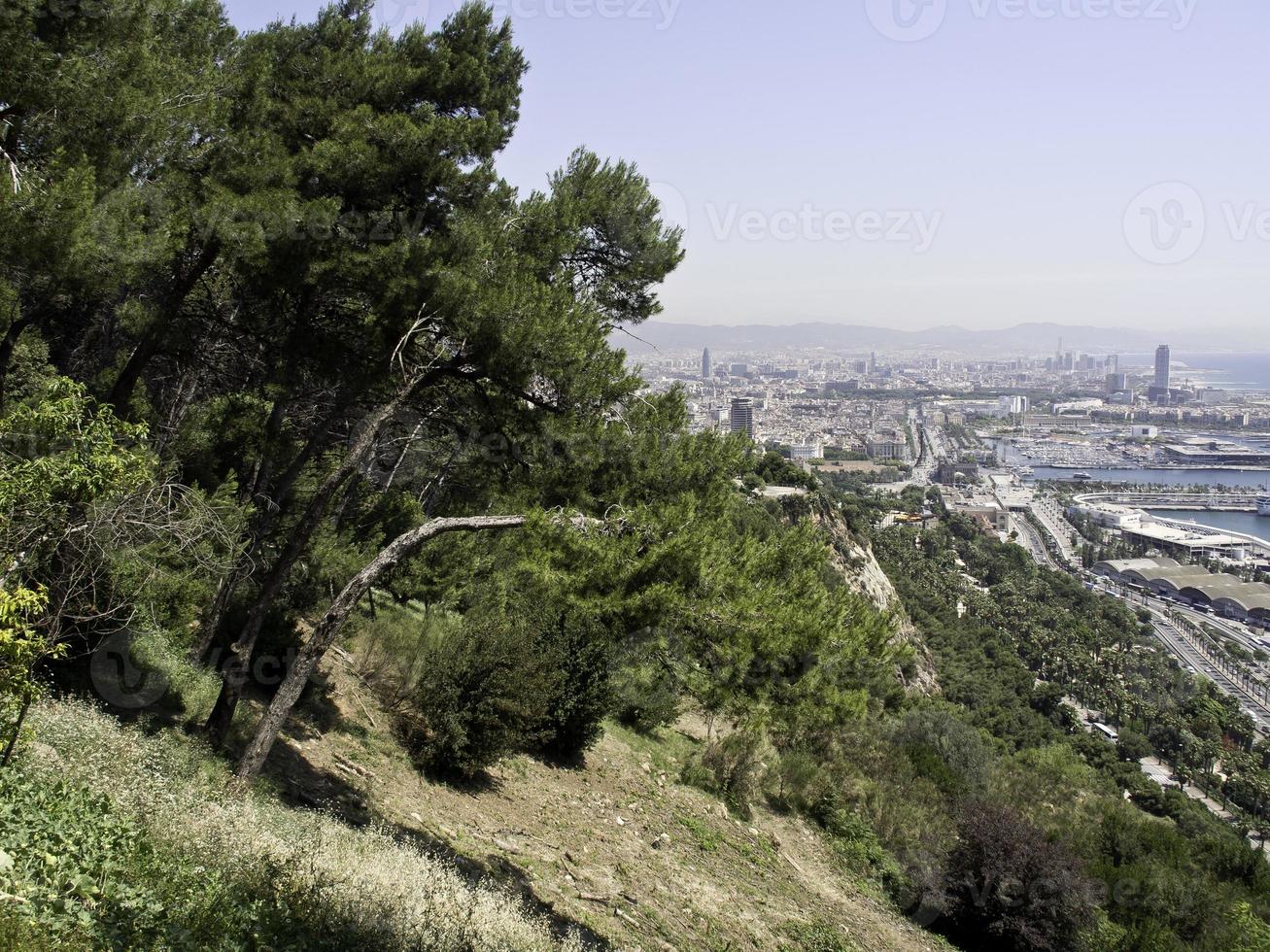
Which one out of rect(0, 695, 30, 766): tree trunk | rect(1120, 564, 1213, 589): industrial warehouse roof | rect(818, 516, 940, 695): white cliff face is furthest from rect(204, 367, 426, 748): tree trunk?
rect(1120, 564, 1213, 589): industrial warehouse roof

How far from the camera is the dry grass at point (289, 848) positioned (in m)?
3.74

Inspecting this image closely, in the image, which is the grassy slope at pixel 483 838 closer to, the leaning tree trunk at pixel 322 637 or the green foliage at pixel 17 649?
the leaning tree trunk at pixel 322 637

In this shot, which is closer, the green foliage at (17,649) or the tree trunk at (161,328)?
the green foliage at (17,649)

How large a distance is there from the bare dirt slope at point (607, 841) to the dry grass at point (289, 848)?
55.3 inches

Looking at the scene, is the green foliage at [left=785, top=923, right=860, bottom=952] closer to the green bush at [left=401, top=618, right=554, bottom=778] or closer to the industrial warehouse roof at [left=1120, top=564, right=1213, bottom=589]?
the green bush at [left=401, top=618, right=554, bottom=778]

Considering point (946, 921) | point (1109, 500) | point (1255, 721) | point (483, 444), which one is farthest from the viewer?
point (1109, 500)

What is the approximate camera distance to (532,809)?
7.86 metres

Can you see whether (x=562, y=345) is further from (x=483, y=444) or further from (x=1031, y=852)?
(x=1031, y=852)

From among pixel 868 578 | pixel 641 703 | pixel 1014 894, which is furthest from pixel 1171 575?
pixel 641 703

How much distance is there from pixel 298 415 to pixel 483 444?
3056 millimetres

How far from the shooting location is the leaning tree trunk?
17.8 feet

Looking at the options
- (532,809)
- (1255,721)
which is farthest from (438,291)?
(1255,721)

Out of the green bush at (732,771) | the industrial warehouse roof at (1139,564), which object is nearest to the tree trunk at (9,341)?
the green bush at (732,771)

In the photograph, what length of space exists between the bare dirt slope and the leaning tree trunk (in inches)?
31.8
